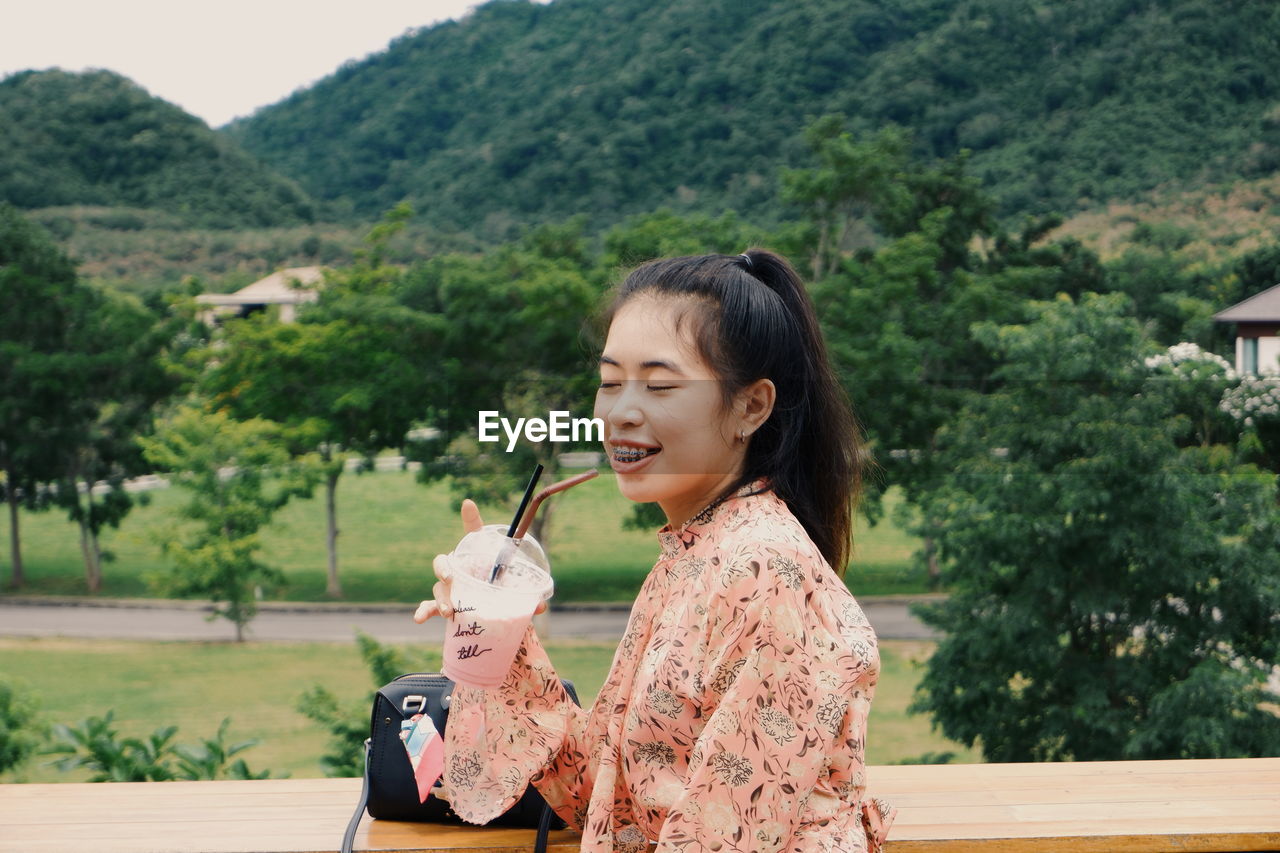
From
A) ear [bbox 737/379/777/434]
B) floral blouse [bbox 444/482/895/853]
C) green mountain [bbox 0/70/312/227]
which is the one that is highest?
green mountain [bbox 0/70/312/227]

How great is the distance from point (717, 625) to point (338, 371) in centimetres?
779

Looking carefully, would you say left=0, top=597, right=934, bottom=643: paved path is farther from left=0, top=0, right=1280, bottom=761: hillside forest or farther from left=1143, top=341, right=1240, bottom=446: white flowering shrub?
left=1143, top=341, right=1240, bottom=446: white flowering shrub

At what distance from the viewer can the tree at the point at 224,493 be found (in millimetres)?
8352

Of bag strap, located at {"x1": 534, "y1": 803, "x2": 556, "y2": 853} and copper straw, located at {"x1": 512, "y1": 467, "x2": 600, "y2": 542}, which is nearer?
copper straw, located at {"x1": 512, "y1": 467, "x2": 600, "y2": 542}

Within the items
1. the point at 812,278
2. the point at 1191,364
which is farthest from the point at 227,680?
the point at 1191,364

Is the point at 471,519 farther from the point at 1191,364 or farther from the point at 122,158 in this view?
the point at 122,158

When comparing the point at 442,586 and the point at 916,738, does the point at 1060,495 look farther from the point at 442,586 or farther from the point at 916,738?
the point at 442,586

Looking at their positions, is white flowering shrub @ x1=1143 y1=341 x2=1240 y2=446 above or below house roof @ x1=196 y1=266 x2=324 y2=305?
below

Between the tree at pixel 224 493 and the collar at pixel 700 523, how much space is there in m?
7.71

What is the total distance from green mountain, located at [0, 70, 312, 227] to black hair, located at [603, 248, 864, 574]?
1087 cm

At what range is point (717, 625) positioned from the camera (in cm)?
98

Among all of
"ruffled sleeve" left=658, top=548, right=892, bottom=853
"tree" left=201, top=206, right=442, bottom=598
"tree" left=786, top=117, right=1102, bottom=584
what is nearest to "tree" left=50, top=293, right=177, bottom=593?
"tree" left=201, top=206, right=442, bottom=598

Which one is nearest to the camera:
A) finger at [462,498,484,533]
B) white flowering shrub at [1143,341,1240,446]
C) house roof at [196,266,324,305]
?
finger at [462,498,484,533]

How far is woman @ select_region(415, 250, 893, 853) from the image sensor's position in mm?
941
